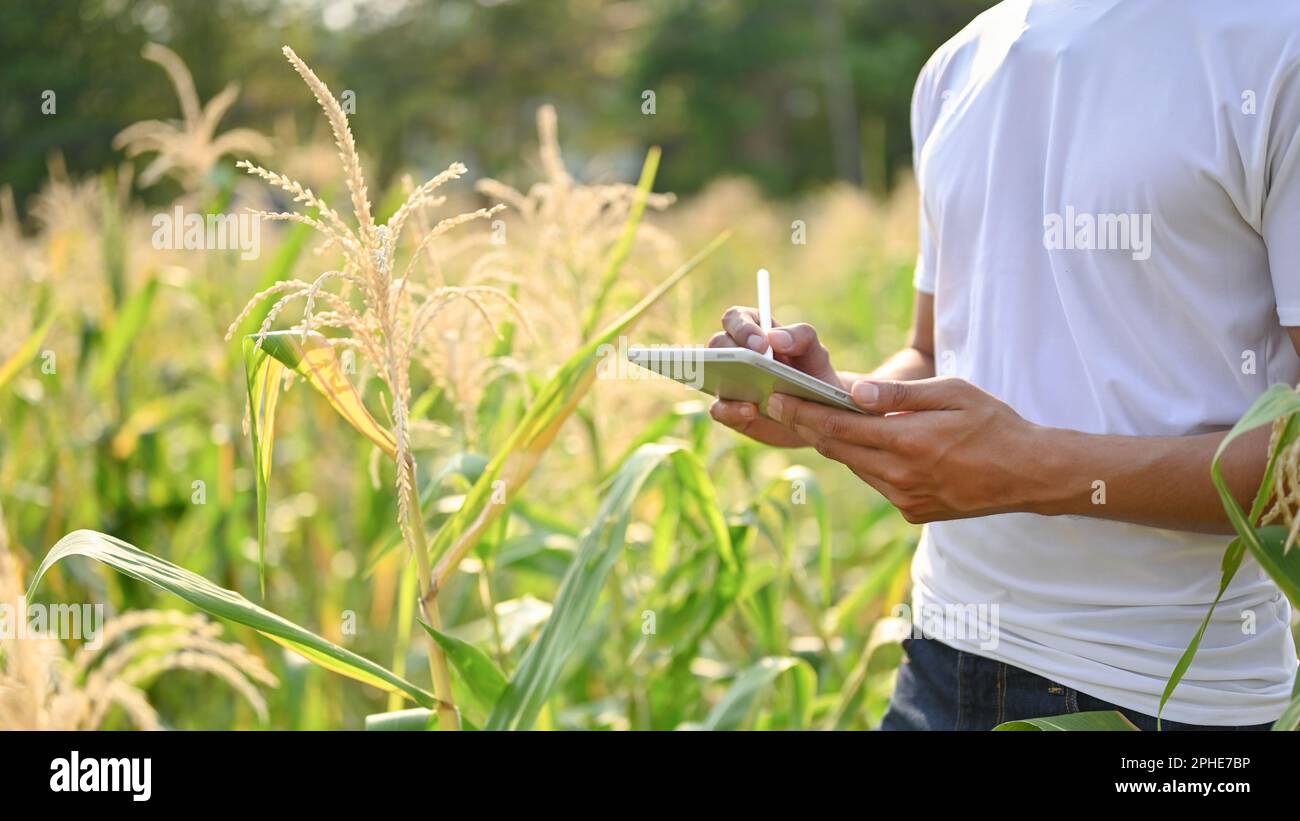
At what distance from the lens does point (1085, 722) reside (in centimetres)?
108

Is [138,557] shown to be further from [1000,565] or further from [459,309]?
[1000,565]

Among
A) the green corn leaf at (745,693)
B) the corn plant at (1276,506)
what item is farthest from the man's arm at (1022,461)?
the green corn leaf at (745,693)

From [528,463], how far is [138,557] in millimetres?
442

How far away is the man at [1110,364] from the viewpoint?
108cm

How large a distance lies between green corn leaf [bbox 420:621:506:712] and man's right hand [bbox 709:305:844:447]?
0.39 m

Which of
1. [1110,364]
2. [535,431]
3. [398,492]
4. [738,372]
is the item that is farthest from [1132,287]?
[398,492]

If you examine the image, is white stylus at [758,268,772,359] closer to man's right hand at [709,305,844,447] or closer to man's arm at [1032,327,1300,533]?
man's right hand at [709,305,844,447]

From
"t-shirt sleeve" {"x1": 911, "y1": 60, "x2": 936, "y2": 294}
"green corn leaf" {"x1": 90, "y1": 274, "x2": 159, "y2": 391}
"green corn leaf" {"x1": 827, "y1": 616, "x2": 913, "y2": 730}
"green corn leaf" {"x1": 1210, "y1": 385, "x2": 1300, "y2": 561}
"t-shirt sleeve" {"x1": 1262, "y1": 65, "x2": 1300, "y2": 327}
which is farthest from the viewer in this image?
"green corn leaf" {"x1": 90, "y1": 274, "x2": 159, "y2": 391}

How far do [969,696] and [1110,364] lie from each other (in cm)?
44

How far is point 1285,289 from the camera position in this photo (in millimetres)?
1065

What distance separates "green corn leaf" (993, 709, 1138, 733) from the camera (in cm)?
107

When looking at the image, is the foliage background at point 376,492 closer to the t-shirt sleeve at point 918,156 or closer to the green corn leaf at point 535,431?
the green corn leaf at point 535,431

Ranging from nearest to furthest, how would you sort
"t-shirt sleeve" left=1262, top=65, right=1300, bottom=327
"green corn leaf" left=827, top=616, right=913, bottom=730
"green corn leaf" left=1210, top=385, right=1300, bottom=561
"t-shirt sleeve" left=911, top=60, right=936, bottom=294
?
"green corn leaf" left=1210, top=385, right=1300, bottom=561 < "t-shirt sleeve" left=1262, top=65, right=1300, bottom=327 < "t-shirt sleeve" left=911, top=60, right=936, bottom=294 < "green corn leaf" left=827, top=616, right=913, bottom=730

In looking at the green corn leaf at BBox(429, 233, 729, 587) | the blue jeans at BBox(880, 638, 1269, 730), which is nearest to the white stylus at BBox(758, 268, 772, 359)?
the green corn leaf at BBox(429, 233, 729, 587)
